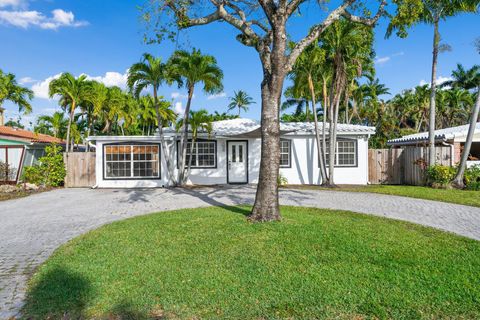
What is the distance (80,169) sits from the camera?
16797mm

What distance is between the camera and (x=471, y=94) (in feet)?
116

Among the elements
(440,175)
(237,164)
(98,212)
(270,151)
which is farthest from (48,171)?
(440,175)

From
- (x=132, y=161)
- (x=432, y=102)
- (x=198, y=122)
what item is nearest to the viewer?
(x=198, y=122)

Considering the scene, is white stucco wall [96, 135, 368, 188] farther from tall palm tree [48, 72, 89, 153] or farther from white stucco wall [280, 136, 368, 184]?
tall palm tree [48, 72, 89, 153]

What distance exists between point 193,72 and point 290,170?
22.4ft

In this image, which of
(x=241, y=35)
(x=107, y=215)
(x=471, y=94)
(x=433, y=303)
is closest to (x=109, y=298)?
(x=433, y=303)

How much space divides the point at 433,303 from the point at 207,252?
3153mm

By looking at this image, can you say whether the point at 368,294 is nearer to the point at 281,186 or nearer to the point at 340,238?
the point at 340,238

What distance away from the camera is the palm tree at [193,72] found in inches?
562

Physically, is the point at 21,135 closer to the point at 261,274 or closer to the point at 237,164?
the point at 237,164

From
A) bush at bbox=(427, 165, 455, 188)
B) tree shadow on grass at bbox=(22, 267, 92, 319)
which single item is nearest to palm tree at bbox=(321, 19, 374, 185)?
bush at bbox=(427, 165, 455, 188)

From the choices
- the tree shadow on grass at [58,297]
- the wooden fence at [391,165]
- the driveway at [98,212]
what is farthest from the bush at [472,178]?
the tree shadow on grass at [58,297]

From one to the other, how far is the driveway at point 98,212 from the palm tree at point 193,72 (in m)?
4.58

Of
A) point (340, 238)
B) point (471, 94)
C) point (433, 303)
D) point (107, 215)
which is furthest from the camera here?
point (471, 94)
